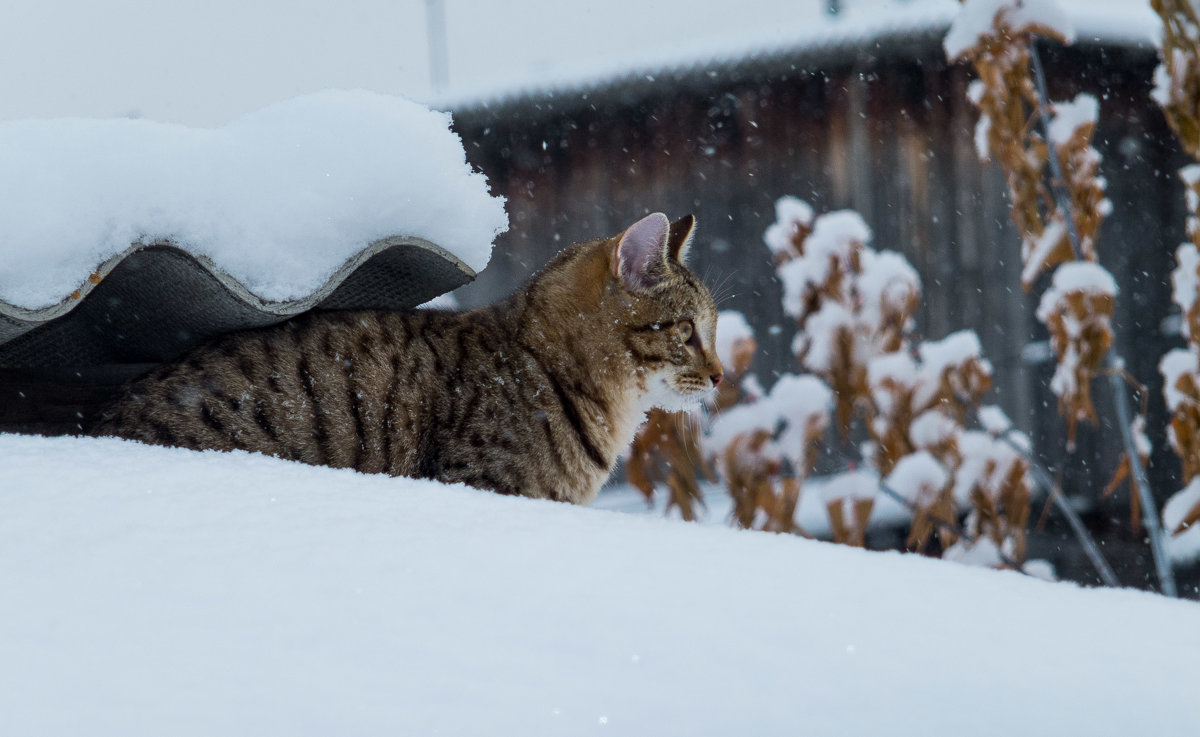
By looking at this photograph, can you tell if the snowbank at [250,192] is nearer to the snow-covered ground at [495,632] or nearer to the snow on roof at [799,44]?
the snow-covered ground at [495,632]

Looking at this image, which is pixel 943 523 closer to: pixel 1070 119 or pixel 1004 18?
pixel 1070 119

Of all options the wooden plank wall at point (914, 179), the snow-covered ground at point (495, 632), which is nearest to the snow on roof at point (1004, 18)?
the snow-covered ground at point (495, 632)

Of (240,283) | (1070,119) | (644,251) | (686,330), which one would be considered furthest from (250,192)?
(1070,119)

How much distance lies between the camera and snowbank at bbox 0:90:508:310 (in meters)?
1.62

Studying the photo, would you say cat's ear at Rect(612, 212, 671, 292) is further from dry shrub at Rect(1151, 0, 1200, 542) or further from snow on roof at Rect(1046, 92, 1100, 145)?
dry shrub at Rect(1151, 0, 1200, 542)

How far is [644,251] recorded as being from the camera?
280 cm

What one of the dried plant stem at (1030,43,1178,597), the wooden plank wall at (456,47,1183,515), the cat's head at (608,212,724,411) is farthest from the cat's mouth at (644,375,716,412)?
the wooden plank wall at (456,47,1183,515)

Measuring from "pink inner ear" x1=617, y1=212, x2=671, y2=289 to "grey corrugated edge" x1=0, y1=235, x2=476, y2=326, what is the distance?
61 centimetres

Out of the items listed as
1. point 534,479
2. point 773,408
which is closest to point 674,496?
point 773,408

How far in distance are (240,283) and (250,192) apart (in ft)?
0.57

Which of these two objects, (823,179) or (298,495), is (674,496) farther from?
(823,179)

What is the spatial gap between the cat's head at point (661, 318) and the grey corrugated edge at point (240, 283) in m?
0.63

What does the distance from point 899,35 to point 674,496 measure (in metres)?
3.90

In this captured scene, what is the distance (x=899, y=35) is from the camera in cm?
627
